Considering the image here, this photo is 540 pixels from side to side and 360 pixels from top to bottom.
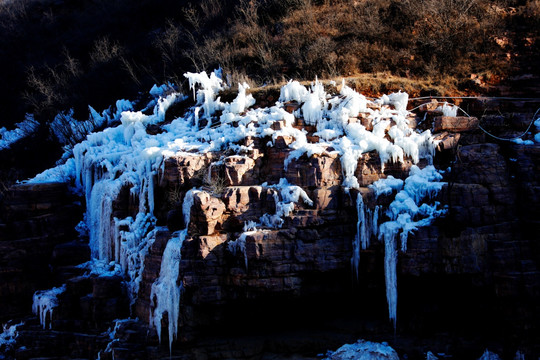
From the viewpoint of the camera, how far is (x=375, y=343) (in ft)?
40.6

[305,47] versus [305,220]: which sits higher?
[305,47]

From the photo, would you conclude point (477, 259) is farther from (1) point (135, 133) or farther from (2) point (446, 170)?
(1) point (135, 133)

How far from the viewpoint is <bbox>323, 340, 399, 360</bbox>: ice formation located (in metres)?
11.9

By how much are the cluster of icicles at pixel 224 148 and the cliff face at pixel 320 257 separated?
77 millimetres

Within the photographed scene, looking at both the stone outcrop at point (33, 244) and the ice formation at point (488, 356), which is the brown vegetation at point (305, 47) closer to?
the stone outcrop at point (33, 244)

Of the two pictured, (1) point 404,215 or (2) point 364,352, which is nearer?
(2) point 364,352

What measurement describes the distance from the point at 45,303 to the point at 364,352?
325 inches

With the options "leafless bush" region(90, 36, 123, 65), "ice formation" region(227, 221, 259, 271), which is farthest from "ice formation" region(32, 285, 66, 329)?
"leafless bush" region(90, 36, 123, 65)

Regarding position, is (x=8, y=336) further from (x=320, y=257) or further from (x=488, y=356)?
(x=488, y=356)

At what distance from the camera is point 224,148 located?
46.1ft

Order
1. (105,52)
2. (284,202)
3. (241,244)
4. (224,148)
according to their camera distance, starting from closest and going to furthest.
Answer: (241,244) < (284,202) < (224,148) < (105,52)

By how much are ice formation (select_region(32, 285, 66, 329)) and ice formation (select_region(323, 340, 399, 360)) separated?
713cm

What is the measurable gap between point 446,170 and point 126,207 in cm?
847

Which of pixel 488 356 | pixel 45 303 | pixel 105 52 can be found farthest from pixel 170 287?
pixel 105 52
